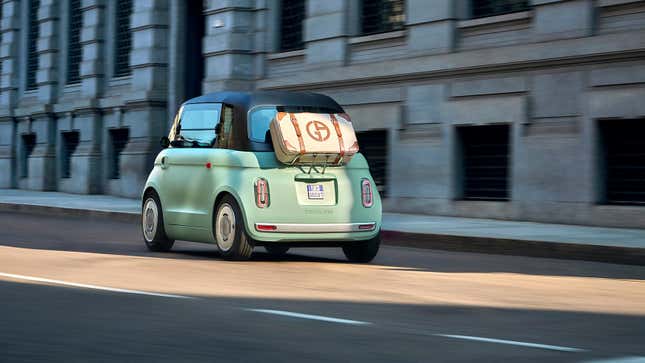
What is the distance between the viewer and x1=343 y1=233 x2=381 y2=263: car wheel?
39.4ft

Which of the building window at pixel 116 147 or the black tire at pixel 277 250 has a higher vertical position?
the building window at pixel 116 147

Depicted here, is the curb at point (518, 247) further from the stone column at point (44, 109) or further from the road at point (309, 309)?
the stone column at point (44, 109)

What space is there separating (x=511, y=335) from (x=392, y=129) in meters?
14.4

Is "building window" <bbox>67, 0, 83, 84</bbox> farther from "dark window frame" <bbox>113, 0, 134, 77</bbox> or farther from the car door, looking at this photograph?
the car door

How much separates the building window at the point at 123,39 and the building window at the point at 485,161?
12589mm

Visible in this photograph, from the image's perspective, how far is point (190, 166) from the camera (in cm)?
1227

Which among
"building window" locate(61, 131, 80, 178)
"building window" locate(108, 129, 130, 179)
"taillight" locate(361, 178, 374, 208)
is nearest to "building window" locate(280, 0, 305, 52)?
"building window" locate(108, 129, 130, 179)

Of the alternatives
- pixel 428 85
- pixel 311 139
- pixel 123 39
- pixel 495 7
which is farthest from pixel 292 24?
pixel 311 139

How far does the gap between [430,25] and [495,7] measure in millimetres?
1292

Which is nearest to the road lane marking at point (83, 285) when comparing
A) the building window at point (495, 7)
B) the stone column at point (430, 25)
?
the building window at point (495, 7)

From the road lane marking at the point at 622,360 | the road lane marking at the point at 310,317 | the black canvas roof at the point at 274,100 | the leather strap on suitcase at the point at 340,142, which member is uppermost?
the black canvas roof at the point at 274,100

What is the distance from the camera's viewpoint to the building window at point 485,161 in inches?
756

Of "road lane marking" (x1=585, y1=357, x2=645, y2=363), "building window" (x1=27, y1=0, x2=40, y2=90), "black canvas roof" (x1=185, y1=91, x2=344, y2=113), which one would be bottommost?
"road lane marking" (x1=585, y1=357, x2=645, y2=363)

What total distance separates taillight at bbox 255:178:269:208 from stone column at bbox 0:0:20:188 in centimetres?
2551
